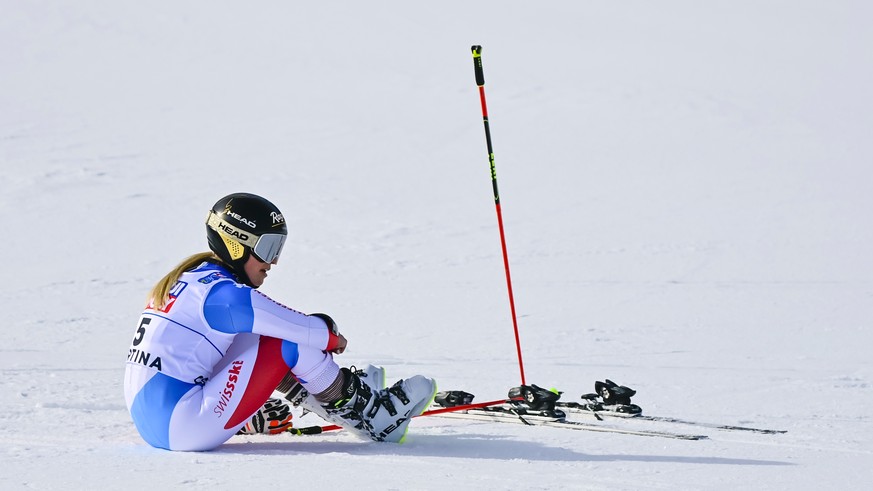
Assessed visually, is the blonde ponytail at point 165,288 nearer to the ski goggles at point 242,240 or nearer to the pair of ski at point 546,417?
the ski goggles at point 242,240

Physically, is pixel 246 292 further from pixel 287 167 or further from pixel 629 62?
pixel 629 62

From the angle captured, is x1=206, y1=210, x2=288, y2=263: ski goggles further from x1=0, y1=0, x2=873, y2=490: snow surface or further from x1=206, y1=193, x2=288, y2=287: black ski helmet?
x1=0, y1=0, x2=873, y2=490: snow surface

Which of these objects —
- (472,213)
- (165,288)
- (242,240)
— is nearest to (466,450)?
(242,240)

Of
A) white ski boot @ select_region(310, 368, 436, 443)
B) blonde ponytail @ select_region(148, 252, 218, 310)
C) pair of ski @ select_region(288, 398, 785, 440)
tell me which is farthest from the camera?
pair of ski @ select_region(288, 398, 785, 440)

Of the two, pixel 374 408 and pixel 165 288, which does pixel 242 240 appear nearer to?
pixel 165 288

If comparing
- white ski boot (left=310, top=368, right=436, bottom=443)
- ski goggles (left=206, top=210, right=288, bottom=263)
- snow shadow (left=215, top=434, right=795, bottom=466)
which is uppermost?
ski goggles (left=206, top=210, right=288, bottom=263)

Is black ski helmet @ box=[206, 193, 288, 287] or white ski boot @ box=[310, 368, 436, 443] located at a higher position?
black ski helmet @ box=[206, 193, 288, 287]

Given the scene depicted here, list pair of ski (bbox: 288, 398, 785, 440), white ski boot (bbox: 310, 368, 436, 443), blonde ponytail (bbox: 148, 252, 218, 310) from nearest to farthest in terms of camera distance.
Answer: blonde ponytail (bbox: 148, 252, 218, 310)
white ski boot (bbox: 310, 368, 436, 443)
pair of ski (bbox: 288, 398, 785, 440)

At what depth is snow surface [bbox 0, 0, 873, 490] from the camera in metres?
4.99

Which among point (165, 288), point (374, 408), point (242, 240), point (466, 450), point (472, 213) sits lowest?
point (466, 450)

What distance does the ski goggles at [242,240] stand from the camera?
477 cm

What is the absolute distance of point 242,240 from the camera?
15.6ft

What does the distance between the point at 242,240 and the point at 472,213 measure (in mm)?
8578

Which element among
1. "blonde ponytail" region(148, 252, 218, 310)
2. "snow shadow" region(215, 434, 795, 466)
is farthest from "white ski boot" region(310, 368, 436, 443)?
"blonde ponytail" region(148, 252, 218, 310)
